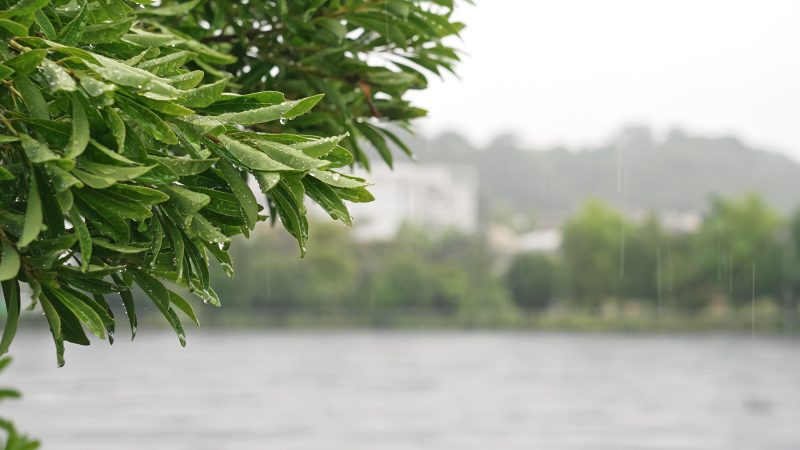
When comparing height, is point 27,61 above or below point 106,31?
below

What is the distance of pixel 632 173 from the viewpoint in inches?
7333

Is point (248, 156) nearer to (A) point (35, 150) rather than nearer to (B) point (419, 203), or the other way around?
(A) point (35, 150)

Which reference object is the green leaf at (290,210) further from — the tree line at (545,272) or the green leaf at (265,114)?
the tree line at (545,272)

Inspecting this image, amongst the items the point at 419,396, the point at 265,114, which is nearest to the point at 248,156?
the point at 265,114

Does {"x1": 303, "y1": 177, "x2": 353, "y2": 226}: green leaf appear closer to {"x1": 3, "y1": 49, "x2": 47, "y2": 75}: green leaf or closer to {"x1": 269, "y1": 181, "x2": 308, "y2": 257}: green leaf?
{"x1": 269, "y1": 181, "x2": 308, "y2": 257}: green leaf

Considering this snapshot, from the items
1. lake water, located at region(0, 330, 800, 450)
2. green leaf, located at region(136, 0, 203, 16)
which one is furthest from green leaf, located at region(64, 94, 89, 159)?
lake water, located at region(0, 330, 800, 450)

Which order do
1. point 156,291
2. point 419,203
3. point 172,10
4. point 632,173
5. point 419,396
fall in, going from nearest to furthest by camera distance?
point 156,291 → point 172,10 → point 419,396 → point 419,203 → point 632,173

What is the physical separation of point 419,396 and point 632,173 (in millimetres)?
119491

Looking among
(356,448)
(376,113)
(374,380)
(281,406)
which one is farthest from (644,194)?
(376,113)

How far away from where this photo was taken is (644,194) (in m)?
181

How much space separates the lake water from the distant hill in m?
45.9

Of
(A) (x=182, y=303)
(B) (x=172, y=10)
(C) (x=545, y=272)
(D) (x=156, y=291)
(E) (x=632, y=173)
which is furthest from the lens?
(E) (x=632, y=173)

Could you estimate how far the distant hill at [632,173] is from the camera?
578ft

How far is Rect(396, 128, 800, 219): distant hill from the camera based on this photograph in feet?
578
